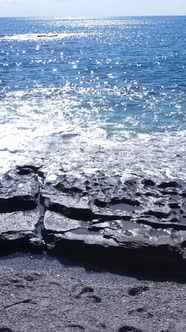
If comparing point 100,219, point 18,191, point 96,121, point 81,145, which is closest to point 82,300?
point 100,219

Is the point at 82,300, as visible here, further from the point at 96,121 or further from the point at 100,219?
the point at 96,121

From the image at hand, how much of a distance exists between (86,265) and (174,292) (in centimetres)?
166

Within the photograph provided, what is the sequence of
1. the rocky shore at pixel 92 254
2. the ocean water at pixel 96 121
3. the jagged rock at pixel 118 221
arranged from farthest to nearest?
the ocean water at pixel 96 121, the jagged rock at pixel 118 221, the rocky shore at pixel 92 254

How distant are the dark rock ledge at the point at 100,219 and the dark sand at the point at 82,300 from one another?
432 mm

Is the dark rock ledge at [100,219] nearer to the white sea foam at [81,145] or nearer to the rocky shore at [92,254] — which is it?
the rocky shore at [92,254]

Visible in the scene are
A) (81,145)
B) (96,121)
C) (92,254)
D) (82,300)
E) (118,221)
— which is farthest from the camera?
(96,121)

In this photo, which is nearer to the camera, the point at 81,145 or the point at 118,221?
the point at 118,221

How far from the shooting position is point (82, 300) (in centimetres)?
622

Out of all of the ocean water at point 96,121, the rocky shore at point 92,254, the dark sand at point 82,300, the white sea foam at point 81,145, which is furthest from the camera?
the ocean water at point 96,121

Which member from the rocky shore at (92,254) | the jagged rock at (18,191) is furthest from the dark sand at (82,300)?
the jagged rock at (18,191)

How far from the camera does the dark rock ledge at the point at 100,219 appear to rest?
7.23 metres

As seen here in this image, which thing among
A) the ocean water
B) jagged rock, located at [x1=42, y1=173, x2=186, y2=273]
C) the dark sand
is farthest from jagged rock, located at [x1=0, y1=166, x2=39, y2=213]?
the dark sand

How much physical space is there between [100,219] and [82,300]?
2.18m

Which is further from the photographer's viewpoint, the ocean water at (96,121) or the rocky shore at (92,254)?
the ocean water at (96,121)
